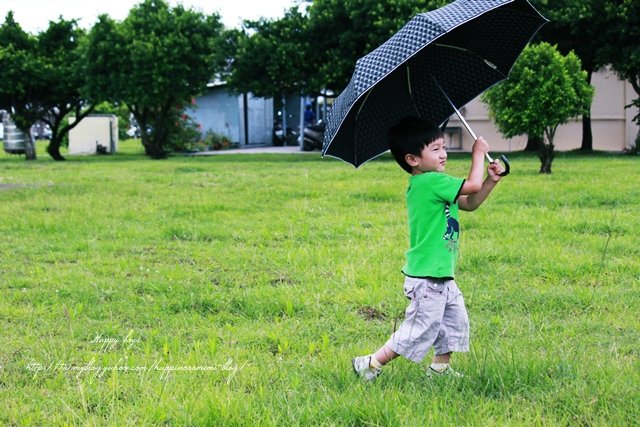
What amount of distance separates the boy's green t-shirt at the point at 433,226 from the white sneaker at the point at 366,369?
441 millimetres

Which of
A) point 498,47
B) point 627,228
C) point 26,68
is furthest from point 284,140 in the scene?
point 498,47

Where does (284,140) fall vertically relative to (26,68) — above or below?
below

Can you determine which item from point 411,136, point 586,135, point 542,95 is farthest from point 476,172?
point 586,135

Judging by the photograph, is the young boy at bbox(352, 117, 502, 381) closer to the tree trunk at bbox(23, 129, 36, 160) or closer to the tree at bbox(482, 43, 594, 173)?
the tree at bbox(482, 43, 594, 173)

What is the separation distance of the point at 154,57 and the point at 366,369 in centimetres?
2144

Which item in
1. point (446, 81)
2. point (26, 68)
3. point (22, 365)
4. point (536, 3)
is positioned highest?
point (536, 3)

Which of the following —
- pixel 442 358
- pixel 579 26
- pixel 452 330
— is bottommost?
pixel 442 358

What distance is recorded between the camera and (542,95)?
12547 millimetres

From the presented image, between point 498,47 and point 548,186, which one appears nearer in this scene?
point 498,47

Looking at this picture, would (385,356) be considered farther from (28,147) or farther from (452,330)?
(28,147)

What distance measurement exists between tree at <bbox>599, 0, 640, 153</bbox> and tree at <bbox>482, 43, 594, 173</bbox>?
24.7 feet

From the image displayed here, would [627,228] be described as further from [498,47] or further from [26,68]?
[26,68]

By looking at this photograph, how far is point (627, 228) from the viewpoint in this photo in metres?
7.13

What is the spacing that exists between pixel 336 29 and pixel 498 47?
707 inches
